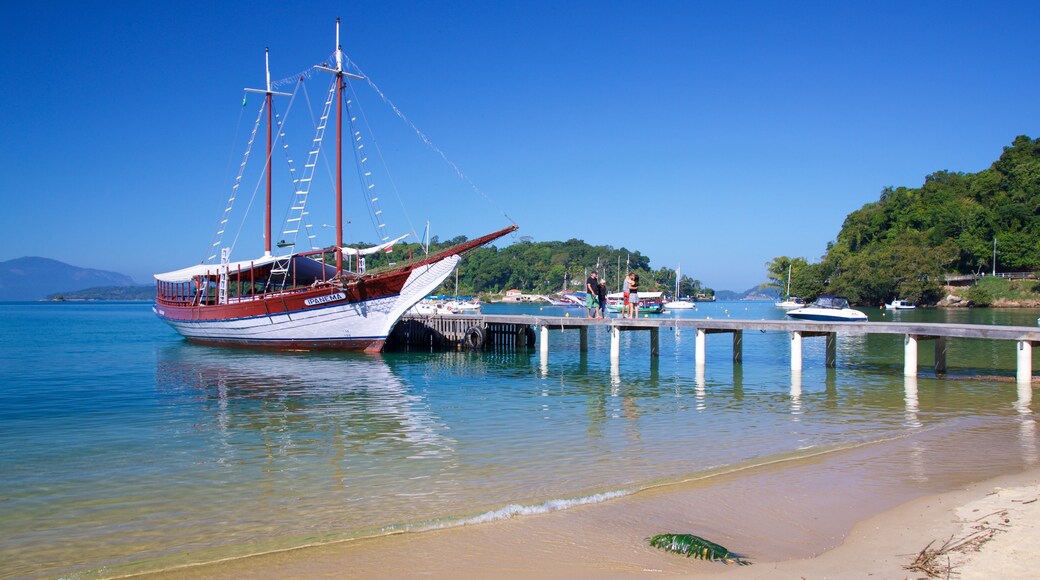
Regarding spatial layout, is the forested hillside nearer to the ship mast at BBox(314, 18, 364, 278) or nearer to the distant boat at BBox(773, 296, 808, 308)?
the distant boat at BBox(773, 296, 808, 308)

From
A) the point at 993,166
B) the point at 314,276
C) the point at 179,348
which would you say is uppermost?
the point at 993,166

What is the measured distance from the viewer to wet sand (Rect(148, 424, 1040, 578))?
6.28 m

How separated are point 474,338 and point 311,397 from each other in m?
17.1

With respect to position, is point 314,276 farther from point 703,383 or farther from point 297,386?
point 703,383

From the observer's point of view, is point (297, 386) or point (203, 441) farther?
point (297, 386)

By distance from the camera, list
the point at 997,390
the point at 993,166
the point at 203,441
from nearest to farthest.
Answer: the point at 203,441
the point at 997,390
the point at 993,166

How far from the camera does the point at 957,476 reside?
968 cm

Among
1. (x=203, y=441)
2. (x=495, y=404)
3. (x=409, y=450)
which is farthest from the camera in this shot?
(x=495, y=404)

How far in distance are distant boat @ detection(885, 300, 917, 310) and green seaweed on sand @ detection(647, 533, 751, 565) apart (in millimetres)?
96254

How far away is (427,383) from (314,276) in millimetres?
17599

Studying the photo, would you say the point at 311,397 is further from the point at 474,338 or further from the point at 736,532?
the point at 474,338

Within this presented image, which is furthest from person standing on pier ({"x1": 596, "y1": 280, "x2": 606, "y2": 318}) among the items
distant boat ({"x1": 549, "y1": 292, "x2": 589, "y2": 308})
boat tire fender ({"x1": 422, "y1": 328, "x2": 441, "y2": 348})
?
distant boat ({"x1": 549, "y1": 292, "x2": 589, "y2": 308})

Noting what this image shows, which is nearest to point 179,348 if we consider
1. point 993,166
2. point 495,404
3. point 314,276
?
point 314,276

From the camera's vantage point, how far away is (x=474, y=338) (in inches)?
1394
